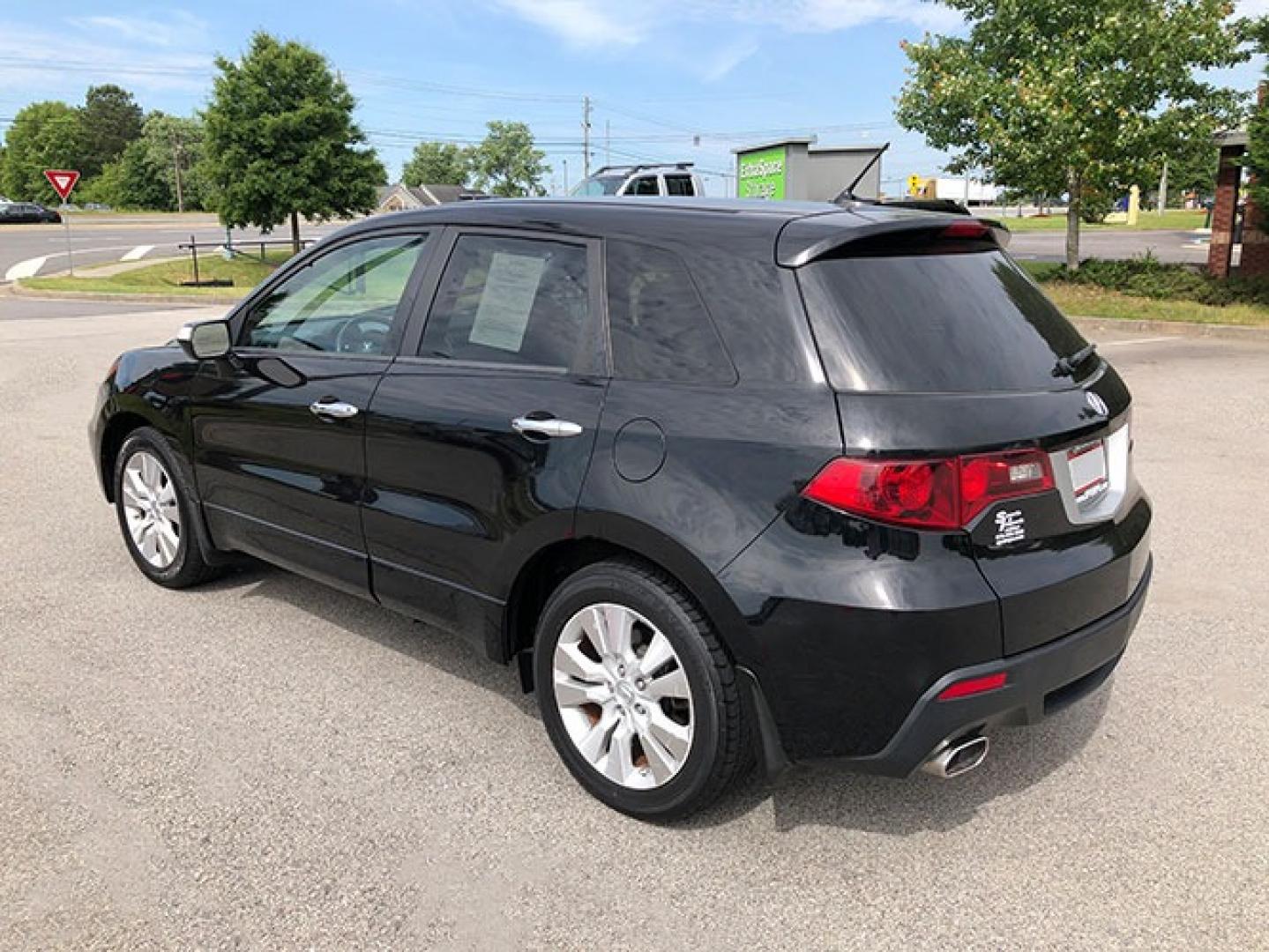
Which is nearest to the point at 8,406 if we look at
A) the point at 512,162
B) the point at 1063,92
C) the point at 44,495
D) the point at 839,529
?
the point at 44,495

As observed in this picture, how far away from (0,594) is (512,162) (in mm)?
110247

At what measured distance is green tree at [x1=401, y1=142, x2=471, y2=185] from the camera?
115812 mm

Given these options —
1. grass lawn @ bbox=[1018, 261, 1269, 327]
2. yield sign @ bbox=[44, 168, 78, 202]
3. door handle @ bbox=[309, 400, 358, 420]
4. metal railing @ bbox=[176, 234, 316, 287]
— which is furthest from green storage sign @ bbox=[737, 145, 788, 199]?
door handle @ bbox=[309, 400, 358, 420]

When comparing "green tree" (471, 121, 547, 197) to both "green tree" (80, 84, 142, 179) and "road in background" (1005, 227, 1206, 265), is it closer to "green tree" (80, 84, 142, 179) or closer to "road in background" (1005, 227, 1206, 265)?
"green tree" (80, 84, 142, 179)

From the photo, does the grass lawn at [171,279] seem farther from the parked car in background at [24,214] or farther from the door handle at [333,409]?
the parked car in background at [24,214]

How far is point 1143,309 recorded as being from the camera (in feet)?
53.9

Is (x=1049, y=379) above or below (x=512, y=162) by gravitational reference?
below

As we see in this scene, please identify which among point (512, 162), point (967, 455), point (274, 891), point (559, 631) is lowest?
point (274, 891)

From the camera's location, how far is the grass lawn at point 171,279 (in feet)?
70.1

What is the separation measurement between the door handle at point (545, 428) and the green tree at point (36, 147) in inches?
4404

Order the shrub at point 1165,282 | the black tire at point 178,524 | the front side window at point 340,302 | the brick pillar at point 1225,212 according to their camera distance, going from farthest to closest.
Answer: the brick pillar at point 1225,212 < the shrub at point 1165,282 < the black tire at point 178,524 < the front side window at point 340,302

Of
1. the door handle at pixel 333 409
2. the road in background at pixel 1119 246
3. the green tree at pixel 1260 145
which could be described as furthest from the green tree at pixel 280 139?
the door handle at pixel 333 409

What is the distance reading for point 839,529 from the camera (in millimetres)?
2480

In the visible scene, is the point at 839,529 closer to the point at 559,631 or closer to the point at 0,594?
the point at 559,631
